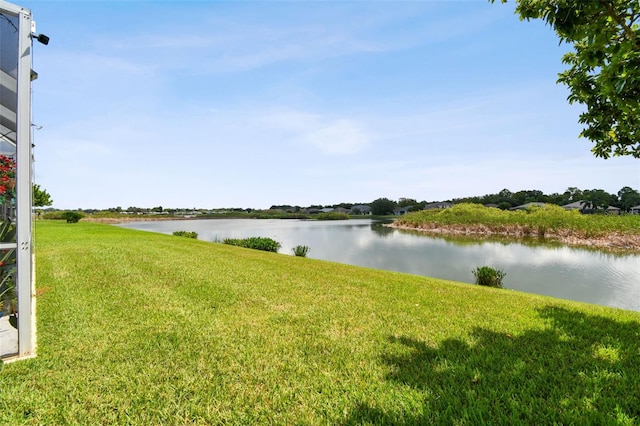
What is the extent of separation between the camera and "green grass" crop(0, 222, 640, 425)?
2453mm

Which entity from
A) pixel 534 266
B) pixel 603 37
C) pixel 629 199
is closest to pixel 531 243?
pixel 534 266

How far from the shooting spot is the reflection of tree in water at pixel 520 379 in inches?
93.4

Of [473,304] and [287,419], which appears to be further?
[473,304]

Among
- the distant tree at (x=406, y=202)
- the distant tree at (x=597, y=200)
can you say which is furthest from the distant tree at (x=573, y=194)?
the distant tree at (x=406, y=202)

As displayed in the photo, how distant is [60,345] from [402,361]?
13.3ft

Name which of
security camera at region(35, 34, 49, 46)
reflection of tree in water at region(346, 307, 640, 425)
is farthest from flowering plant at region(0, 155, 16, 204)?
reflection of tree in water at region(346, 307, 640, 425)

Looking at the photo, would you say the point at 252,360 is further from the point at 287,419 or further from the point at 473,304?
the point at 473,304

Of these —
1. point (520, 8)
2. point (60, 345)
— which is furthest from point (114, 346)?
point (520, 8)

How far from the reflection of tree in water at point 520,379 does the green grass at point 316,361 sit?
0.01m

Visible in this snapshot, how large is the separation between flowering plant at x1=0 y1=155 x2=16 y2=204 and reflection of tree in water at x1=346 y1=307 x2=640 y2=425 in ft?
15.1

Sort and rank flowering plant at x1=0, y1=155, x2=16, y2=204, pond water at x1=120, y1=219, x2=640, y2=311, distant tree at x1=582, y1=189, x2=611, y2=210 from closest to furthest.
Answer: flowering plant at x1=0, y1=155, x2=16, y2=204 < pond water at x1=120, y1=219, x2=640, y2=311 < distant tree at x1=582, y1=189, x2=611, y2=210

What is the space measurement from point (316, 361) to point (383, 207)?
107130mm

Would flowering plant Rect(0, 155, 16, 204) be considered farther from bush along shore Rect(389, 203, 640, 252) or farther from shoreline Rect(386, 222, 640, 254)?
bush along shore Rect(389, 203, 640, 252)

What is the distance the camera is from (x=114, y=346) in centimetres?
357
